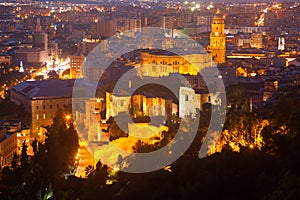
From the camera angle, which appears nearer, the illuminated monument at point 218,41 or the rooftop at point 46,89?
the rooftop at point 46,89

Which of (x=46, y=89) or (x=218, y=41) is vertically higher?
(x=218, y=41)

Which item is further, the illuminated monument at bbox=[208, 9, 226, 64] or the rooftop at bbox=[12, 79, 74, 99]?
the illuminated monument at bbox=[208, 9, 226, 64]

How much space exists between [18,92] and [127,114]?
335 cm

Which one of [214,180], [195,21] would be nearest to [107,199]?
[214,180]

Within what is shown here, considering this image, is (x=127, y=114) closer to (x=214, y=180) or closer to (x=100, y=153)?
(x=100, y=153)

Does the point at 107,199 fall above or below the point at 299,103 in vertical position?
below

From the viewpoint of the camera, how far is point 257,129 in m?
5.09

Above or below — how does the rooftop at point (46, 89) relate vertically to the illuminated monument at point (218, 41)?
below

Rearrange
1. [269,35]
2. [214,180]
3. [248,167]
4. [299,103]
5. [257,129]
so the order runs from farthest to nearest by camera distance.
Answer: [269,35] → [299,103] → [257,129] → [248,167] → [214,180]

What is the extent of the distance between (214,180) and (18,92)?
7.14 meters

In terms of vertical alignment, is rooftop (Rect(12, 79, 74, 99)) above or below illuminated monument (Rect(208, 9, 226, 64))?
below

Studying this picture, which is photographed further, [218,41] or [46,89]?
[218,41]

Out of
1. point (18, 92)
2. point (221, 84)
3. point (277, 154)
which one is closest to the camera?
point (277, 154)

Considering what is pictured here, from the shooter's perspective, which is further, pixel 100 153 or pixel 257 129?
pixel 100 153
